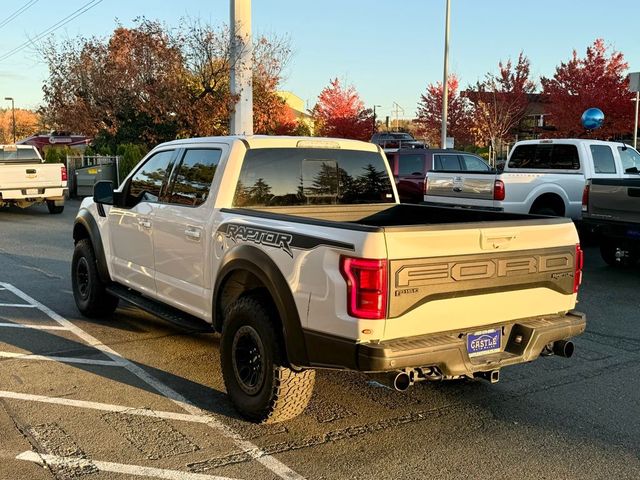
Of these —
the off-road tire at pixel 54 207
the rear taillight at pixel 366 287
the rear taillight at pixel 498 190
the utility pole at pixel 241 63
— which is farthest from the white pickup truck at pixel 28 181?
the rear taillight at pixel 366 287

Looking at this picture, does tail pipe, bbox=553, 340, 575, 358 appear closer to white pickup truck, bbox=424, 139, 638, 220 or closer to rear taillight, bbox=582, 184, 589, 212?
rear taillight, bbox=582, 184, 589, 212

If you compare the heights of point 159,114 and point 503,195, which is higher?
point 159,114

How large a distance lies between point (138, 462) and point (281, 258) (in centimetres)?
141

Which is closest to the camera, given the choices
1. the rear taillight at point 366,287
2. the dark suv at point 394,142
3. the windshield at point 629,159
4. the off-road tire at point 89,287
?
the rear taillight at point 366,287

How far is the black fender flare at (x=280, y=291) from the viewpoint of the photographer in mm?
3891

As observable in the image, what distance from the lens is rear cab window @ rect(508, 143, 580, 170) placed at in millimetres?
12289

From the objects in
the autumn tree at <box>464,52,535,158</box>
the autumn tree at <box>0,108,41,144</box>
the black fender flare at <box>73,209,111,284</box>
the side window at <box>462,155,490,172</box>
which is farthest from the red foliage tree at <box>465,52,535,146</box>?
the autumn tree at <box>0,108,41,144</box>

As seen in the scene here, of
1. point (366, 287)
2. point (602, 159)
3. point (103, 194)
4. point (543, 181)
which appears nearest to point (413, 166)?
point (543, 181)

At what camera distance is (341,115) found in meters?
43.4

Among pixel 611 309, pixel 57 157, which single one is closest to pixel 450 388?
pixel 611 309

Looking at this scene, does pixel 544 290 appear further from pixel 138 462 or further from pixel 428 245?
pixel 138 462

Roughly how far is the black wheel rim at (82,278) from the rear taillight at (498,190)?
7102 millimetres

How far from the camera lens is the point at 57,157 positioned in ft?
85.8

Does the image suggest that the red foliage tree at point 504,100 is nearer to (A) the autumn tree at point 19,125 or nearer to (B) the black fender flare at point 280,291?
(B) the black fender flare at point 280,291
